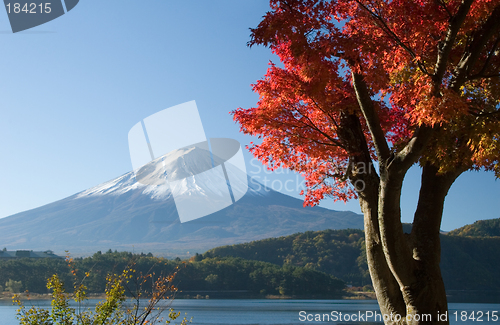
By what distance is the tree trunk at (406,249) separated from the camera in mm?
4121

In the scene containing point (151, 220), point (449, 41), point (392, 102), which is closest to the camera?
point (449, 41)

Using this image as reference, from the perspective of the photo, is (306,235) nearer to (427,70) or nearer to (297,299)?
(297,299)

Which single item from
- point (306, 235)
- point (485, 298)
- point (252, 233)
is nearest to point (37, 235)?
point (252, 233)

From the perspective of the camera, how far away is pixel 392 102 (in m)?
5.47

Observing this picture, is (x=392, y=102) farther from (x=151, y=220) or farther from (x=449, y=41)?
(x=151, y=220)

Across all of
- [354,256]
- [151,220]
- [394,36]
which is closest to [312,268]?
[354,256]

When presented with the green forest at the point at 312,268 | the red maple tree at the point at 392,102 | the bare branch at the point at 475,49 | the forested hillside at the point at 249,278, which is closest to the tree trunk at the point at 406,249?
Answer: the red maple tree at the point at 392,102

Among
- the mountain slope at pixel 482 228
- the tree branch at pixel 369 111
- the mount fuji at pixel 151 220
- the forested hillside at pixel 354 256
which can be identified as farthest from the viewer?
the mount fuji at pixel 151 220

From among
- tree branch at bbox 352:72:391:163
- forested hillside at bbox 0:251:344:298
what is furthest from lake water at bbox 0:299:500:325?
tree branch at bbox 352:72:391:163

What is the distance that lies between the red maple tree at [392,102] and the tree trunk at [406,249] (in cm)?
1

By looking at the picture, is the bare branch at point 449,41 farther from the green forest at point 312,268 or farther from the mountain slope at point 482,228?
the mountain slope at point 482,228

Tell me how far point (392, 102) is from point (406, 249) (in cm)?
203

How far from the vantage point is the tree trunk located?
412 cm

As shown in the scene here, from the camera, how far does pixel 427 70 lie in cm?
426
